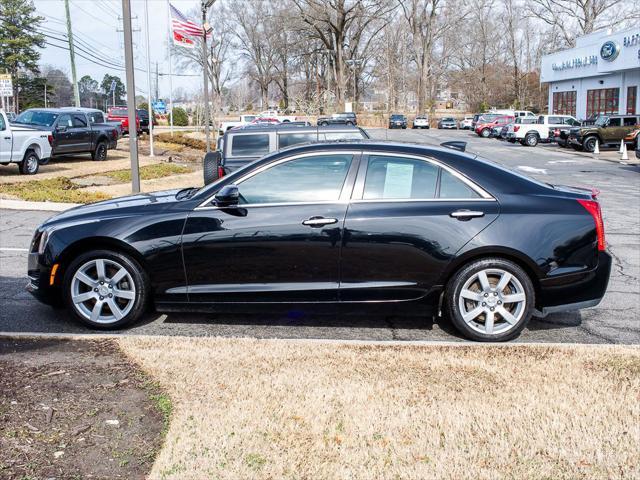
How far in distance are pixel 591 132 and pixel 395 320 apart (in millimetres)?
30624

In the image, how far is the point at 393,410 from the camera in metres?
3.95

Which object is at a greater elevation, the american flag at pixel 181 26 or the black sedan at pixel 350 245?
the american flag at pixel 181 26

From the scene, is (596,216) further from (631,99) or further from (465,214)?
(631,99)

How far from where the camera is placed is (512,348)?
521cm

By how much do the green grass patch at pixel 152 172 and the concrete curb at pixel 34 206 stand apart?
523 cm

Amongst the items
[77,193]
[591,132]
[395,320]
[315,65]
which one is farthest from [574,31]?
[395,320]

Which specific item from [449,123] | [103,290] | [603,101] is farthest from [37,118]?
[449,123]

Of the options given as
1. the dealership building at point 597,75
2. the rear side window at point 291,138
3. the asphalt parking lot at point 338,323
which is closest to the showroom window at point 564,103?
the dealership building at point 597,75

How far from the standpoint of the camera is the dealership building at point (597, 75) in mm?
43438

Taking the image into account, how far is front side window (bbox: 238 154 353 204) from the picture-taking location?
223 inches

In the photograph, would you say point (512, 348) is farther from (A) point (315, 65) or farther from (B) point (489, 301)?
(A) point (315, 65)

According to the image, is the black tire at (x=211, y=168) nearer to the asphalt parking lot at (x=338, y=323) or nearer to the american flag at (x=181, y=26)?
the asphalt parking lot at (x=338, y=323)

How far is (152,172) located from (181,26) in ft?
20.6

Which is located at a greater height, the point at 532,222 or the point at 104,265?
the point at 532,222
